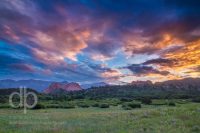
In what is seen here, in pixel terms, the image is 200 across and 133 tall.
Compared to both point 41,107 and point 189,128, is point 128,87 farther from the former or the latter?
point 189,128

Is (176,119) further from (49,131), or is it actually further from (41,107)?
(41,107)

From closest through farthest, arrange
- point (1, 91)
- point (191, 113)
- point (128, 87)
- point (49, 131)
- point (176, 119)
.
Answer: point (49, 131), point (176, 119), point (191, 113), point (1, 91), point (128, 87)

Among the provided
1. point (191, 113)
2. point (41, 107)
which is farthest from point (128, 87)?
point (191, 113)

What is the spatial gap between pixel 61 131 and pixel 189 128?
854 cm

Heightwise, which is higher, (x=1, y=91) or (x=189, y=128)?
(x=1, y=91)

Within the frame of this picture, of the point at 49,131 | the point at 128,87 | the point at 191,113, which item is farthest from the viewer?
the point at 128,87

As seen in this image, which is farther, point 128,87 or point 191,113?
point 128,87

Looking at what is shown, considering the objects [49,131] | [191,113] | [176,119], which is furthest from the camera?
[191,113]

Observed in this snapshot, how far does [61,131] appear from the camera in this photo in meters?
19.8

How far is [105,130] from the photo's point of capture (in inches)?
794

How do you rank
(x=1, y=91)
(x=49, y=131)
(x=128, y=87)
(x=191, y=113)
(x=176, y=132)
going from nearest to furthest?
(x=176, y=132) < (x=49, y=131) < (x=191, y=113) < (x=1, y=91) < (x=128, y=87)

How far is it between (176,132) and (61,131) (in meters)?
7.33

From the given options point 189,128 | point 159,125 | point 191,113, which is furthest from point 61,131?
point 191,113

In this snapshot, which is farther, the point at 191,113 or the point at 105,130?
the point at 191,113
